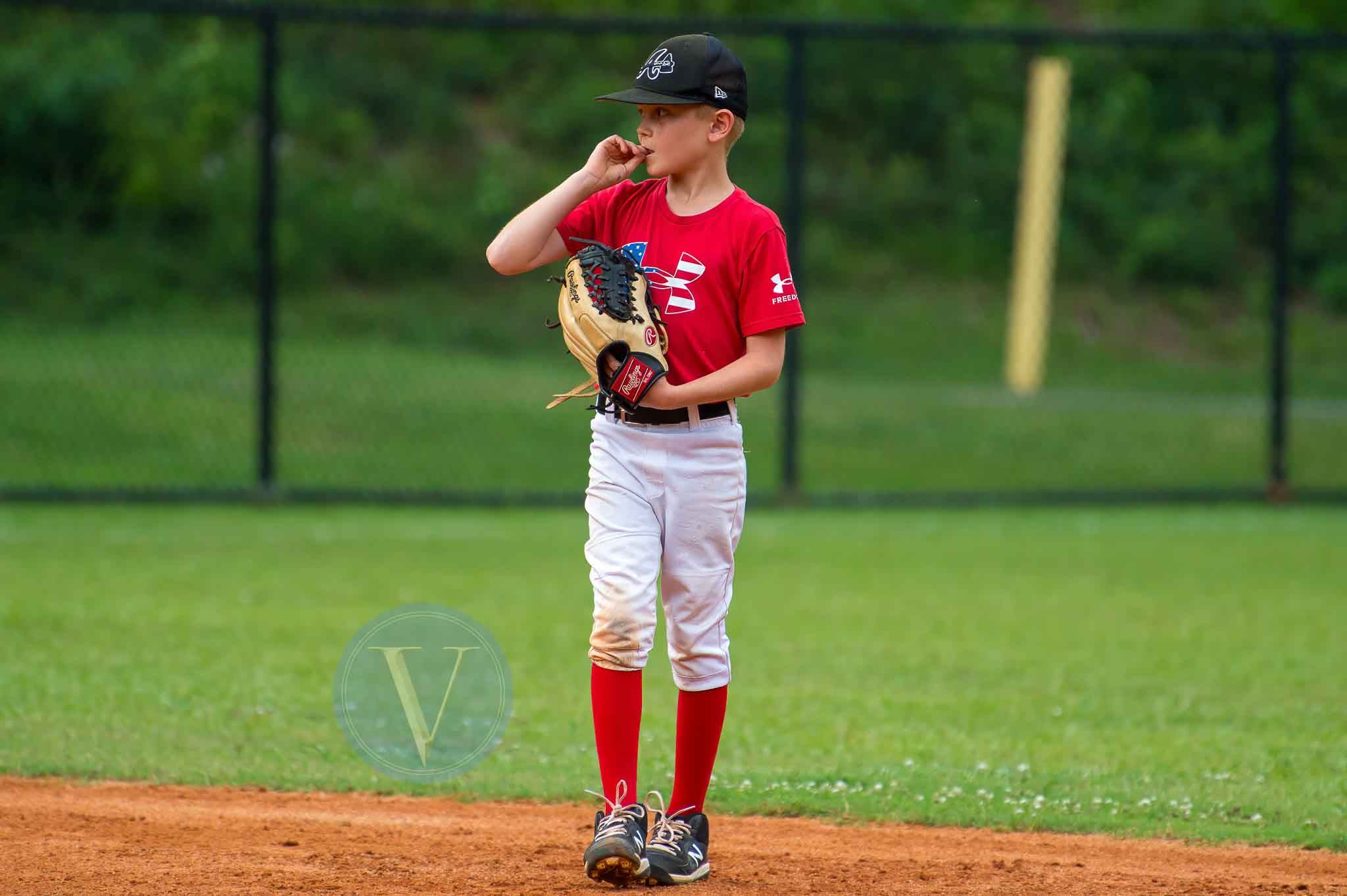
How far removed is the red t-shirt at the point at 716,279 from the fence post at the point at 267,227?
694cm

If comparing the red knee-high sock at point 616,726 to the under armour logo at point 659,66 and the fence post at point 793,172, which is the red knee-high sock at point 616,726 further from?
the fence post at point 793,172

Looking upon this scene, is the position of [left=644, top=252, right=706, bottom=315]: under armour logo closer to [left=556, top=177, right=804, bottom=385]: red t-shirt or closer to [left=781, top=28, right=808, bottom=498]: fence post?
[left=556, top=177, right=804, bottom=385]: red t-shirt

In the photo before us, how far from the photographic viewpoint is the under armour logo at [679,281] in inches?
150

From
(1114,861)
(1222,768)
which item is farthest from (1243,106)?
(1114,861)

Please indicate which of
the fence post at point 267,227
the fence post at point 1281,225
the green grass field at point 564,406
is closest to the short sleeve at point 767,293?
the fence post at point 267,227

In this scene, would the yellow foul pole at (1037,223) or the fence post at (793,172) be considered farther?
the yellow foul pole at (1037,223)

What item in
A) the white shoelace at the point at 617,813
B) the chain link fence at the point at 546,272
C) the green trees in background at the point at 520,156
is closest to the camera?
the white shoelace at the point at 617,813

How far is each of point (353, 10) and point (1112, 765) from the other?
746cm

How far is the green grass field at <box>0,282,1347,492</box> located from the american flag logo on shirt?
7829mm

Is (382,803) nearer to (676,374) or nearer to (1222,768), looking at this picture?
(676,374)

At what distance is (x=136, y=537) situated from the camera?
371 inches

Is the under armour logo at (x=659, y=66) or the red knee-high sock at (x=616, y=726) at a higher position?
the under armour logo at (x=659, y=66)

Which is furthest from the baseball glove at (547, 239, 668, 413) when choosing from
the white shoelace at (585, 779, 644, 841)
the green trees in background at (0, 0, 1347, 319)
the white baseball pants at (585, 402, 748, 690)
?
the green trees in background at (0, 0, 1347, 319)

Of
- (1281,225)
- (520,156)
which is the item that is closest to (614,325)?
(1281,225)
